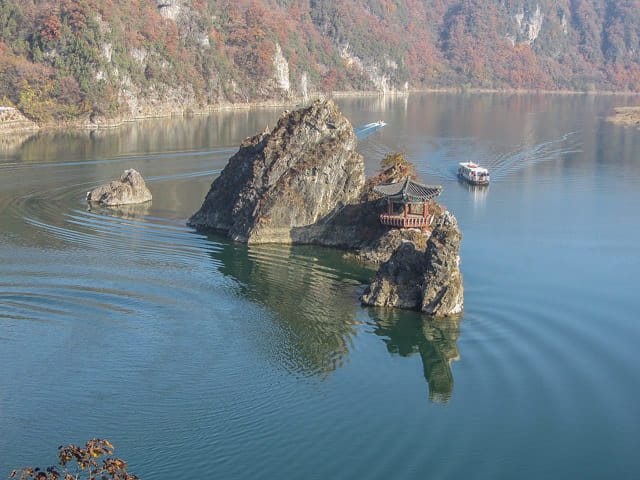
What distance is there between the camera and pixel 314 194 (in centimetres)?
4991

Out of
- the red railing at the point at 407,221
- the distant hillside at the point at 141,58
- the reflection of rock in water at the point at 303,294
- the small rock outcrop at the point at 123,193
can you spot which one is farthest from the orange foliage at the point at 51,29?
the red railing at the point at 407,221

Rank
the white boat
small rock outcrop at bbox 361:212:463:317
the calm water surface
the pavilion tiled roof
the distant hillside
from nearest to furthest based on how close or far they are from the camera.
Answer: the calm water surface, small rock outcrop at bbox 361:212:463:317, the pavilion tiled roof, the white boat, the distant hillside

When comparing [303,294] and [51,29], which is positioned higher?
[51,29]

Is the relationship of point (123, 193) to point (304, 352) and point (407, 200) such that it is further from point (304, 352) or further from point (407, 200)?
point (304, 352)

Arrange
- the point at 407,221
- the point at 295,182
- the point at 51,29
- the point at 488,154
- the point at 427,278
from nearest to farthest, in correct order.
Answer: the point at 427,278 → the point at 407,221 → the point at 295,182 → the point at 488,154 → the point at 51,29

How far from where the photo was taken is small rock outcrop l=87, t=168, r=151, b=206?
59.4 metres

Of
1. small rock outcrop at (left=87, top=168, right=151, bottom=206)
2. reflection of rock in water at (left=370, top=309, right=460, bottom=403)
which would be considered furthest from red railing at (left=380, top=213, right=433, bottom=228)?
small rock outcrop at (left=87, top=168, right=151, bottom=206)

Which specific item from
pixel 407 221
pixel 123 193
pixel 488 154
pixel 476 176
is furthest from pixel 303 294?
pixel 488 154

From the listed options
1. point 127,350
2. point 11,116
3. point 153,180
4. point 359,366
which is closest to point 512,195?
point 153,180

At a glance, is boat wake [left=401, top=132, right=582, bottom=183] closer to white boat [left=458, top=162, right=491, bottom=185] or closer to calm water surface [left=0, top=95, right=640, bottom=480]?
white boat [left=458, top=162, right=491, bottom=185]

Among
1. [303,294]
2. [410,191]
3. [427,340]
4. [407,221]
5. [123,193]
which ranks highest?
[410,191]

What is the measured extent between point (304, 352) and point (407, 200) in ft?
52.4

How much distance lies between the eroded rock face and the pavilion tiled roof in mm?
4796

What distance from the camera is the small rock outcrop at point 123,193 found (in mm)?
59444
